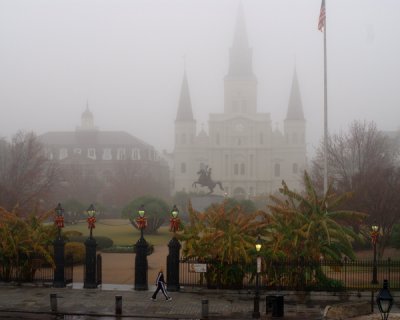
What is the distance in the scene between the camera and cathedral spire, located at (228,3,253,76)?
4892 inches

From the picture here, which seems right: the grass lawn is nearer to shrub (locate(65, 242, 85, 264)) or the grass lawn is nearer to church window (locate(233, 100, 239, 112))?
shrub (locate(65, 242, 85, 264))

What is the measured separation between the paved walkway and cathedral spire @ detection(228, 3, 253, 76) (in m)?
103

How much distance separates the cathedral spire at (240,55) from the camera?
124256 millimetres

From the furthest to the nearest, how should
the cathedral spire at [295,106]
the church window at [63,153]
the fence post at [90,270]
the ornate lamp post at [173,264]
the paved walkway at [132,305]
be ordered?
the church window at [63,153]
the cathedral spire at [295,106]
the fence post at [90,270]
the ornate lamp post at [173,264]
the paved walkway at [132,305]

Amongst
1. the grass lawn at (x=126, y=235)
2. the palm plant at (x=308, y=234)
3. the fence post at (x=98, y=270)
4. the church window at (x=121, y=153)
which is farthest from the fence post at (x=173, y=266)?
the church window at (x=121, y=153)

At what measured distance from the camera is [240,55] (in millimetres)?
124438

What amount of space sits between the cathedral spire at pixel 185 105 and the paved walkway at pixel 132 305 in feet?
320

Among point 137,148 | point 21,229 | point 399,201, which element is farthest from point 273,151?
point 21,229

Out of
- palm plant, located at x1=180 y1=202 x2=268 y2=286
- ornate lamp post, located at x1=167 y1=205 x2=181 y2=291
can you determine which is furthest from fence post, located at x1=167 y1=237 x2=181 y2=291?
palm plant, located at x1=180 y1=202 x2=268 y2=286

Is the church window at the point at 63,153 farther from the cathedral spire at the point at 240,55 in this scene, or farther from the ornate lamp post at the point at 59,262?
the ornate lamp post at the point at 59,262

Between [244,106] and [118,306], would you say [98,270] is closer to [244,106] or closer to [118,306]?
[118,306]

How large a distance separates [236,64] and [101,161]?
33.8 m

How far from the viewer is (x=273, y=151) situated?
121 m

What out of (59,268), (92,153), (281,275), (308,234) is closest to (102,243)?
(59,268)
